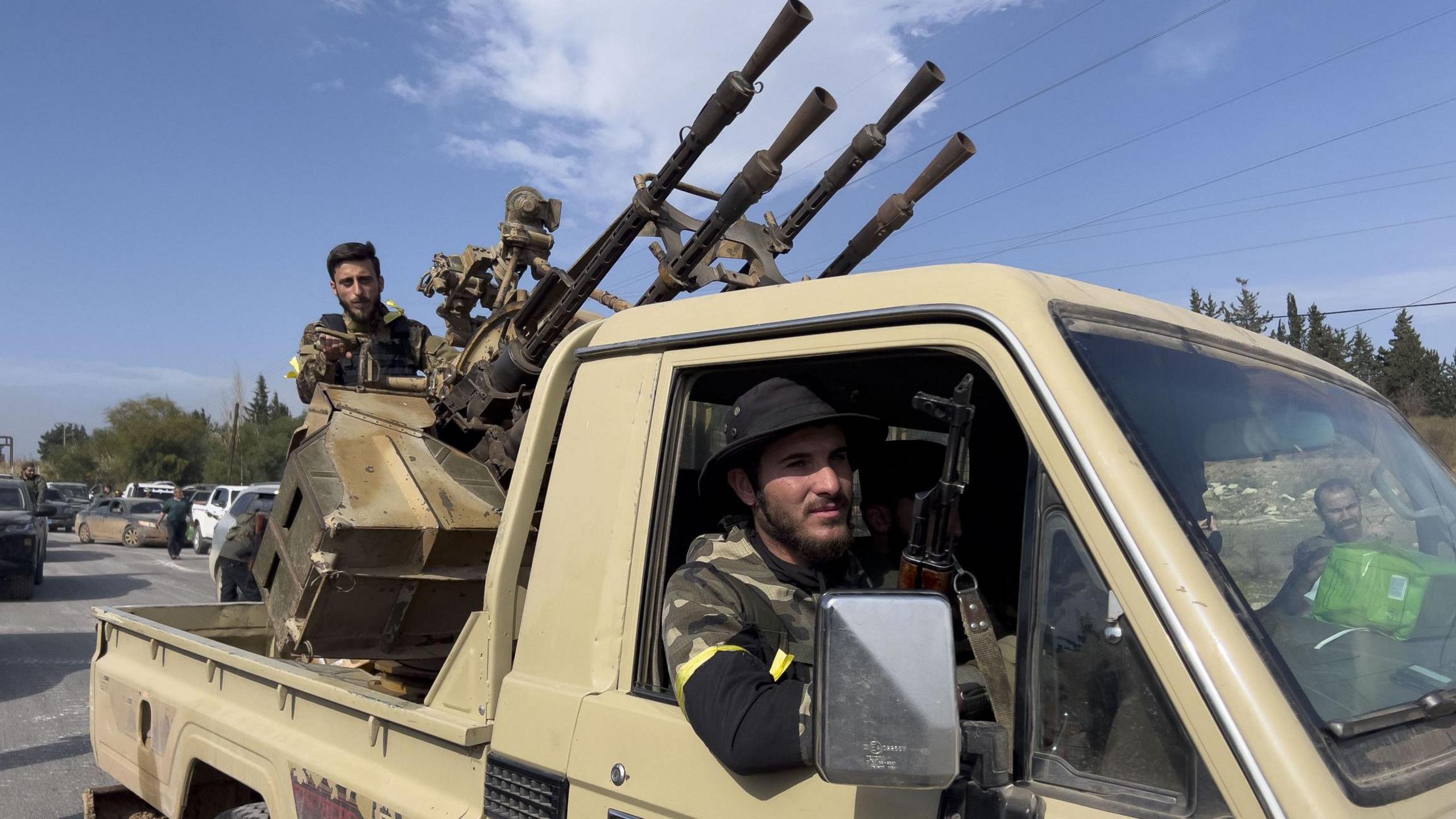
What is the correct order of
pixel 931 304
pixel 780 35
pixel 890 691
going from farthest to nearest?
pixel 780 35, pixel 931 304, pixel 890 691

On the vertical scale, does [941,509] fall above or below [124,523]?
above

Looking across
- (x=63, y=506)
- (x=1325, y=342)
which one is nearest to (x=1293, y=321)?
(x=1325, y=342)

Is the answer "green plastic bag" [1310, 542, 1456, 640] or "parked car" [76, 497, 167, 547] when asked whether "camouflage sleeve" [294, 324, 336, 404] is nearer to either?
"green plastic bag" [1310, 542, 1456, 640]

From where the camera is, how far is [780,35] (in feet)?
10.2

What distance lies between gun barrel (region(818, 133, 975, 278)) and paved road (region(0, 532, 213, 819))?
477 cm

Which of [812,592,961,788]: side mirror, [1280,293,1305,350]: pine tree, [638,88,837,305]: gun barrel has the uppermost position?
[1280,293,1305,350]: pine tree

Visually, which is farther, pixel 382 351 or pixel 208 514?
pixel 208 514

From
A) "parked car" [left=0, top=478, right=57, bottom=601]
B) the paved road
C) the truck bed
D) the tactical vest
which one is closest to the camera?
the truck bed

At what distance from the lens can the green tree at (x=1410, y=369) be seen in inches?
907

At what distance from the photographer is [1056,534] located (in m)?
1.39

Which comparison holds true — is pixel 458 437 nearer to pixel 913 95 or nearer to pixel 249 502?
pixel 913 95

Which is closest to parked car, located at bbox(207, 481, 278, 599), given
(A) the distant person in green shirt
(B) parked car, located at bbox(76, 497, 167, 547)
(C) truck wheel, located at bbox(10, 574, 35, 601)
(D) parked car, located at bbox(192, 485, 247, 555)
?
(C) truck wheel, located at bbox(10, 574, 35, 601)

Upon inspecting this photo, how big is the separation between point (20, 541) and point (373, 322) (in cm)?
1145

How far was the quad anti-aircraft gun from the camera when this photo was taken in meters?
3.37
